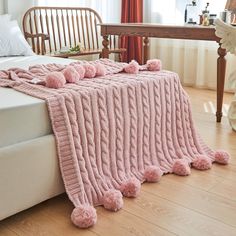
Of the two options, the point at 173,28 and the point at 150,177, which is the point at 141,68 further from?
the point at 173,28

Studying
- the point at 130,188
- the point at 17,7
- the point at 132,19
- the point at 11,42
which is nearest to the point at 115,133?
the point at 130,188

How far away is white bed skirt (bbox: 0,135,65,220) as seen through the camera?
1285 mm

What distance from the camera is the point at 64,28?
147 inches

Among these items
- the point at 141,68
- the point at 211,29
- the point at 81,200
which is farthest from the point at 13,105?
the point at 211,29

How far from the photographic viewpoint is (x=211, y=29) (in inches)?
96.6

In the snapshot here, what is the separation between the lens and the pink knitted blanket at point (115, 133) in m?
1.44

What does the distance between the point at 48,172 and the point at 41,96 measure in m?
0.29

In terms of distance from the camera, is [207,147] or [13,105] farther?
[207,147]

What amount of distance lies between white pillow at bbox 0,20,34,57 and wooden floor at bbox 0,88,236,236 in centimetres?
139

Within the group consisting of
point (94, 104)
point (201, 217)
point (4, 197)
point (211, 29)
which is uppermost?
point (211, 29)

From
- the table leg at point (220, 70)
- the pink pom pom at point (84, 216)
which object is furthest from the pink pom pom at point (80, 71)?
the table leg at point (220, 70)

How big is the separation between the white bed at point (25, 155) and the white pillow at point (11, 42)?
1.20 meters

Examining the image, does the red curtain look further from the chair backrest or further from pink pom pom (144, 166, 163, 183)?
pink pom pom (144, 166, 163, 183)

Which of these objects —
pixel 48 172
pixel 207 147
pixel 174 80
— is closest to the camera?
pixel 48 172
